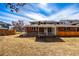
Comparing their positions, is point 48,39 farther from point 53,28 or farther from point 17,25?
point 17,25

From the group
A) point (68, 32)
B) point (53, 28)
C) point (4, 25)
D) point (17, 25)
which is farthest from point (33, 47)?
point (68, 32)

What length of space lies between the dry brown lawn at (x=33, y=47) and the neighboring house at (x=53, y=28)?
286 mm

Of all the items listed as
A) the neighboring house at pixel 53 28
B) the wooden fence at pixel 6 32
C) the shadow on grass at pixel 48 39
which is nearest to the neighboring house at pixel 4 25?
the wooden fence at pixel 6 32

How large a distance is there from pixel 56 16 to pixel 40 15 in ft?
1.55

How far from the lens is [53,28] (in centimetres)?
906

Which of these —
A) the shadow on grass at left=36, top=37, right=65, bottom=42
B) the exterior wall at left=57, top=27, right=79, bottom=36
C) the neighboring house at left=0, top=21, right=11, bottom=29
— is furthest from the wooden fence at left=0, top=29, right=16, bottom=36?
the exterior wall at left=57, top=27, right=79, bottom=36

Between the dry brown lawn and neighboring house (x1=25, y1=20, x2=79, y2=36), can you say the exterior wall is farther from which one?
the dry brown lawn

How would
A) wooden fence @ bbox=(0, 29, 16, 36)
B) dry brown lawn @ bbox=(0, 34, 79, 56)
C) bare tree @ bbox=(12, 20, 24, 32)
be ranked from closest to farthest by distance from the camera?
dry brown lawn @ bbox=(0, 34, 79, 56), bare tree @ bbox=(12, 20, 24, 32), wooden fence @ bbox=(0, 29, 16, 36)

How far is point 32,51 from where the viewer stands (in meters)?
8.59

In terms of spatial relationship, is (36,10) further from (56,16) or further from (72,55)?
(72,55)

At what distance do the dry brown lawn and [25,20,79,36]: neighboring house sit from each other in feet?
0.94

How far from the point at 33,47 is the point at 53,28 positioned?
910 millimetres

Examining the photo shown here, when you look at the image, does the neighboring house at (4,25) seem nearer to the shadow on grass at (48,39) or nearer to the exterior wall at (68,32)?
the shadow on grass at (48,39)

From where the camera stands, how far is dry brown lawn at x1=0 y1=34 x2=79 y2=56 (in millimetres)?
8555
